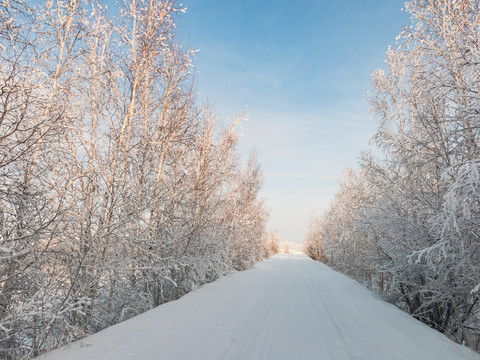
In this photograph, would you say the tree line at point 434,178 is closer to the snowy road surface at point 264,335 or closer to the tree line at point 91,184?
the snowy road surface at point 264,335

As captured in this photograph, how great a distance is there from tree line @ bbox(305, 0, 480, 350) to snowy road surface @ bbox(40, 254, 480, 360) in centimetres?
127

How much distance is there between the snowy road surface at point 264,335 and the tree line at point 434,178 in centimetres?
127

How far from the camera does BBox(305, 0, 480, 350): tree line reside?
4.18m

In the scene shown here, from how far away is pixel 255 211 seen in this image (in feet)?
73.0

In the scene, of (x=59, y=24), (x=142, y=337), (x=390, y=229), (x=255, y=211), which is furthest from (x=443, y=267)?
(x=255, y=211)

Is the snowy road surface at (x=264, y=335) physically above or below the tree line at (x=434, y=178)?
below

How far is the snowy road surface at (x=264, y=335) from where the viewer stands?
3752 mm

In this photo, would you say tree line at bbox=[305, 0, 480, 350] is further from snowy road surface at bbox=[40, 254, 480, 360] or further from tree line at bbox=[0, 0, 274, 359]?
tree line at bbox=[0, 0, 274, 359]

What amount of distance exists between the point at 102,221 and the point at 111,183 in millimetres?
795

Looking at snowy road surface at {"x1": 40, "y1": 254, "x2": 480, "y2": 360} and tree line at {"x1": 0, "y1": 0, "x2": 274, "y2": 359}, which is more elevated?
tree line at {"x1": 0, "y1": 0, "x2": 274, "y2": 359}

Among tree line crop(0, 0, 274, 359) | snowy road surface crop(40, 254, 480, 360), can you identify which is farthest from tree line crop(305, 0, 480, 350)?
tree line crop(0, 0, 274, 359)

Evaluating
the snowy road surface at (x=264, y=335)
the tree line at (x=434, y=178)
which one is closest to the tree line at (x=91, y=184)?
the snowy road surface at (x=264, y=335)

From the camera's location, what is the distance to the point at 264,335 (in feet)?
15.0

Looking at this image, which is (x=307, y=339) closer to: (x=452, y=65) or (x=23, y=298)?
(x=23, y=298)
